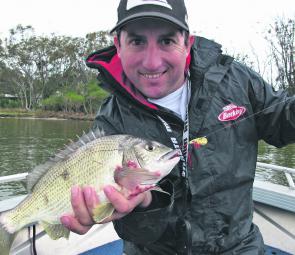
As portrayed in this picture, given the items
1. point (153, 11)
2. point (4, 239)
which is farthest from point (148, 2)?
point (4, 239)

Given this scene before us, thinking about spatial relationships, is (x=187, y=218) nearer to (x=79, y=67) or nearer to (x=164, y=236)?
(x=164, y=236)

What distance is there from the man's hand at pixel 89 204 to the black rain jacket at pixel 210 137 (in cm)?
17

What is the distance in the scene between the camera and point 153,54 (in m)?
2.19

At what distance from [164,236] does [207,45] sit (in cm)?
124

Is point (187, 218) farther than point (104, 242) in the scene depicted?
No

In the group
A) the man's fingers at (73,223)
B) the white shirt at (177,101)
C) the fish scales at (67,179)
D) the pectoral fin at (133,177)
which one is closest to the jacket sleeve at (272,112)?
the white shirt at (177,101)

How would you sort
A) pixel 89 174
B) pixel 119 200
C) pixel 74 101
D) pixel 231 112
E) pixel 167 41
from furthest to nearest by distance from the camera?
pixel 74 101
pixel 231 112
pixel 167 41
pixel 89 174
pixel 119 200

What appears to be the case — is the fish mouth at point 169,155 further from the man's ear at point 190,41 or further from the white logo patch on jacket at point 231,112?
the man's ear at point 190,41

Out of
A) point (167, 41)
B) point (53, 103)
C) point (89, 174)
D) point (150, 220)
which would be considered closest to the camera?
point (89, 174)

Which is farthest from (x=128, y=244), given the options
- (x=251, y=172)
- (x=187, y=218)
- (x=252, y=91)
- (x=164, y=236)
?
(x=252, y=91)

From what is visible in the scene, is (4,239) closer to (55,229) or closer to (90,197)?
(55,229)

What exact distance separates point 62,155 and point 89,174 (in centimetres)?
29

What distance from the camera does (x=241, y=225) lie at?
7.66 ft

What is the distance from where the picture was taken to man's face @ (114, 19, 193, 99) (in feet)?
7.21
